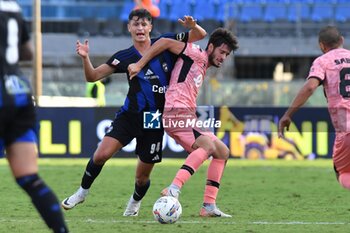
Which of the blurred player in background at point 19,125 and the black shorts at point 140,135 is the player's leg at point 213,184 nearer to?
the black shorts at point 140,135

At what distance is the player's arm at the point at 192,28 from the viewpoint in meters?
8.50

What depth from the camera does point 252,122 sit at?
18188 millimetres

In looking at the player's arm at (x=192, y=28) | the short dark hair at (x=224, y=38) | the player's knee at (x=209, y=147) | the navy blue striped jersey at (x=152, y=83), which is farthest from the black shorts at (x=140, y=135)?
the short dark hair at (x=224, y=38)

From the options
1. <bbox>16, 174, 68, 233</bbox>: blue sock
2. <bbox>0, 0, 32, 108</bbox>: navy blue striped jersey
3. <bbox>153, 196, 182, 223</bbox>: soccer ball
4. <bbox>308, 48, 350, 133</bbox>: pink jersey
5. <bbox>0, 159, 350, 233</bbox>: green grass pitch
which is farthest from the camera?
<bbox>0, 159, 350, 233</bbox>: green grass pitch

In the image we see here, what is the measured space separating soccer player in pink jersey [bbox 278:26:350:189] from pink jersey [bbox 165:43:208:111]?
1238 millimetres

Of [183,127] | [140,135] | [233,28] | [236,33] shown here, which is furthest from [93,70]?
[236,33]

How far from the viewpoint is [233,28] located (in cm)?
2883

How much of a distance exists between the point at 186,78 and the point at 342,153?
68.9 inches

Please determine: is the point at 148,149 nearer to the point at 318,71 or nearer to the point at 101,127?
the point at 318,71

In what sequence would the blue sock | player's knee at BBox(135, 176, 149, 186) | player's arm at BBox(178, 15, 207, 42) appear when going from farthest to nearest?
player's knee at BBox(135, 176, 149, 186)
player's arm at BBox(178, 15, 207, 42)
the blue sock

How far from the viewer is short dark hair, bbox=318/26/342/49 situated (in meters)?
7.82

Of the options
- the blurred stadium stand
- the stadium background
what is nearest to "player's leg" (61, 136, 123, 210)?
the stadium background

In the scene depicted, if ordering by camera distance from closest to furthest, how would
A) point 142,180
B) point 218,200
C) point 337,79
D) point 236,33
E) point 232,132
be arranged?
point 337,79, point 142,180, point 218,200, point 232,132, point 236,33

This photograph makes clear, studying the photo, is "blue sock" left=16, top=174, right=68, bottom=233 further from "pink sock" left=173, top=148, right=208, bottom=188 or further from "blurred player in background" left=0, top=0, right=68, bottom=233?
"pink sock" left=173, top=148, right=208, bottom=188
